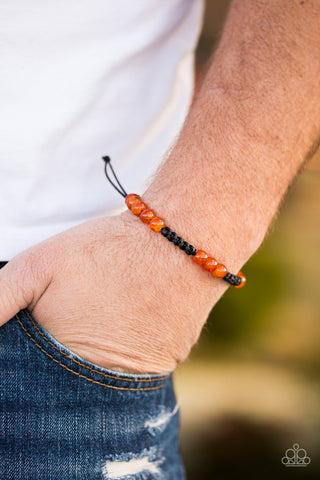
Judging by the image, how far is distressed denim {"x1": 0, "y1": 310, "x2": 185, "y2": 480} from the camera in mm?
1067

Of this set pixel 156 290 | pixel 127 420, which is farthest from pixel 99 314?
pixel 127 420

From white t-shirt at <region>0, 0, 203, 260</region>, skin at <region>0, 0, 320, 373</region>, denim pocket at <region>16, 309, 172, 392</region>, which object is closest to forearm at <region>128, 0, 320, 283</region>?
skin at <region>0, 0, 320, 373</region>

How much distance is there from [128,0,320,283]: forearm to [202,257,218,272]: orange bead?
0.03 m

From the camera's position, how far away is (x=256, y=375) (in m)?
3.63

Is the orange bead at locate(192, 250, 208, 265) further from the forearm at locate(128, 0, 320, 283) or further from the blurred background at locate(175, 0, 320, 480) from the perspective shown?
the blurred background at locate(175, 0, 320, 480)

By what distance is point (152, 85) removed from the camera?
138 cm

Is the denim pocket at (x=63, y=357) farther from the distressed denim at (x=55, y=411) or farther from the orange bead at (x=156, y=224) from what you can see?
the orange bead at (x=156, y=224)

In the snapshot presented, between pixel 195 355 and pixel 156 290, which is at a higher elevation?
pixel 156 290

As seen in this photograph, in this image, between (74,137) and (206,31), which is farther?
(206,31)

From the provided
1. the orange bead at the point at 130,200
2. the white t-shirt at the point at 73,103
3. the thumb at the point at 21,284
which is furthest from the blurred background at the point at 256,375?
the thumb at the point at 21,284

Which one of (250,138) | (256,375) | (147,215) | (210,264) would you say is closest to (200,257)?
(210,264)

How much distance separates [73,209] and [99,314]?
323 millimetres

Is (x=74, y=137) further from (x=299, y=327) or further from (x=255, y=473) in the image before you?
(x=255, y=473)

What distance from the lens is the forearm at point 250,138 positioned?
3.61 ft
